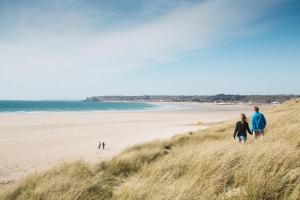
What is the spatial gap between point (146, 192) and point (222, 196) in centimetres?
107

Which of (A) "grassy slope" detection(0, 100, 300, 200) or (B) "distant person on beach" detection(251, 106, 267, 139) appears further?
(B) "distant person on beach" detection(251, 106, 267, 139)

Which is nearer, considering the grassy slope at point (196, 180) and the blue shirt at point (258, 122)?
the grassy slope at point (196, 180)

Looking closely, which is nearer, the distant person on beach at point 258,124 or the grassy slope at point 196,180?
the grassy slope at point 196,180

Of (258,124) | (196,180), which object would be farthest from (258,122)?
(196,180)

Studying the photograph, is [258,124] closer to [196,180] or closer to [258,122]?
[258,122]

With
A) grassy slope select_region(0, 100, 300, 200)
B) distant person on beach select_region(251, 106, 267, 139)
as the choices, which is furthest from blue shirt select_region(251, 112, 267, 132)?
grassy slope select_region(0, 100, 300, 200)

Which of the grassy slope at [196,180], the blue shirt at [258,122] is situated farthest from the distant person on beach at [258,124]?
the grassy slope at [196,180]

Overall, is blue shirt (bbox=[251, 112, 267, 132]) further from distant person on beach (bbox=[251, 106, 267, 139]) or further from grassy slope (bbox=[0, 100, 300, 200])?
grassy slope (bbox=[0, 100, 300, 200])

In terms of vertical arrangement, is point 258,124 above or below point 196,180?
above

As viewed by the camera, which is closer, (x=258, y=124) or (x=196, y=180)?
(x=196, y=180)

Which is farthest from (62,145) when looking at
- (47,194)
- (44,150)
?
(47,194)

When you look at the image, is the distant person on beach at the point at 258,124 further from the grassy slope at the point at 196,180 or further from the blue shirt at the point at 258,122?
the grassy slope at the point at 196,180

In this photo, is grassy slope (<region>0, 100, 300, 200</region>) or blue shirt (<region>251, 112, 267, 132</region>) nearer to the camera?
grassy slope (<region>0, 100, 300, 200</region>)

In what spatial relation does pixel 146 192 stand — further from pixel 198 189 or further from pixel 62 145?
pixel 62 145
